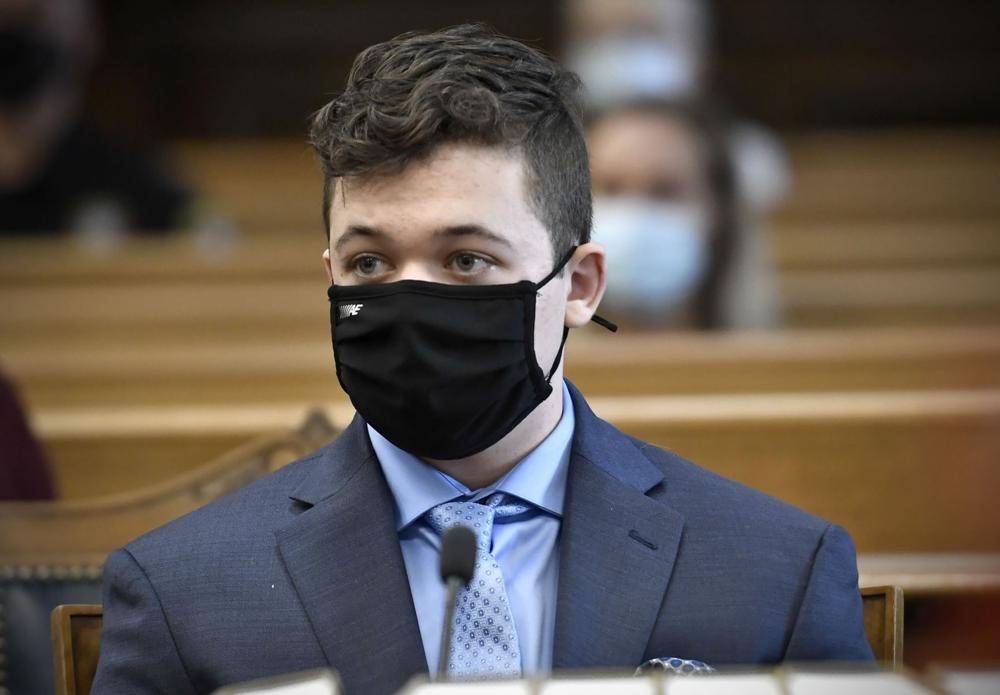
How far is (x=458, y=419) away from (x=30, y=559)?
1.00 m

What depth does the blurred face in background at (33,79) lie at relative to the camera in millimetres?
5270

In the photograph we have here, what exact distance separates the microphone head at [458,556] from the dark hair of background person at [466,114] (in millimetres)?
458

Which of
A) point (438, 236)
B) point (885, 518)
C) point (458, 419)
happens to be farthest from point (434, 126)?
point (885, 518)

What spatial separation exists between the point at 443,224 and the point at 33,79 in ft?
14.1

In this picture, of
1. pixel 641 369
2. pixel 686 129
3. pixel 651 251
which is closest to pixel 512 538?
pixel 641 369

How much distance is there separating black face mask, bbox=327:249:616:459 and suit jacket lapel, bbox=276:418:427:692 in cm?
11

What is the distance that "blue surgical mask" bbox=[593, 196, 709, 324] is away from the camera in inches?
149

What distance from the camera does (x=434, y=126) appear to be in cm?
160

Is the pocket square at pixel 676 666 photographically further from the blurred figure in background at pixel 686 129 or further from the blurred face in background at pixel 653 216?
the blurred face in background at pixel 653 216

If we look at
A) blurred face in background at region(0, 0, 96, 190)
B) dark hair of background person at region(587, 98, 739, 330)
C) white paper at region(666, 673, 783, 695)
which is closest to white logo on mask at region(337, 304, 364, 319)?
white paper at region(666, 673, 783, 695)

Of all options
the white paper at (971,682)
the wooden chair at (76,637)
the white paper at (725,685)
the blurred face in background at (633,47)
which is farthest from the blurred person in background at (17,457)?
the blurred face in background at (633,47)

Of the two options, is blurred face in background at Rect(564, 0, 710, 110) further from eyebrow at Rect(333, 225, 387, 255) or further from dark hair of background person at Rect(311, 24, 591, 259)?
eyebrow at Rect(333, 225, 387, 255)

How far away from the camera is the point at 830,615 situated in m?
1.67

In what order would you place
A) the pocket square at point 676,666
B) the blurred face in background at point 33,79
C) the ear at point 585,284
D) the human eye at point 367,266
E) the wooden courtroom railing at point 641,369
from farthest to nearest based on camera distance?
the blurred face in background at point 33,79, the wooden courtroom railing at point 641,369, the ear at point 585,284, the human eye at point 367,266, the pocket square at point 676,666
